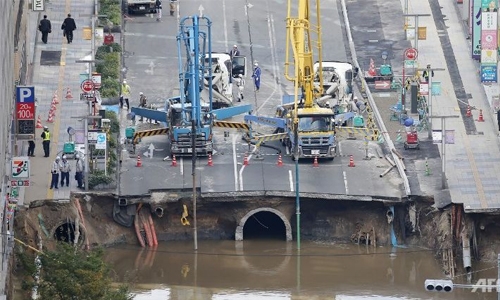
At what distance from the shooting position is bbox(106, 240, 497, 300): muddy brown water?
4582 inches

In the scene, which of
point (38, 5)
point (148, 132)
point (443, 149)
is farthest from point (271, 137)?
point (38, 5)

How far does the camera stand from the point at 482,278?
4611 inches

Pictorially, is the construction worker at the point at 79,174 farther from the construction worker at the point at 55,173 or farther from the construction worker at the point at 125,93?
the construction worker at the point at 125,93

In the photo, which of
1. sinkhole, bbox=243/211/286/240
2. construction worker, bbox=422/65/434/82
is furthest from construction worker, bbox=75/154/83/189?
construction worker, bbox=422/65/434/82

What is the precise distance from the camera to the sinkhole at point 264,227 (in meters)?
125

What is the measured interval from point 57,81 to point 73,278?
1368 inches

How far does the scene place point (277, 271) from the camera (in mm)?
119625

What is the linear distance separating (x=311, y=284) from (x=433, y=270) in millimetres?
6394

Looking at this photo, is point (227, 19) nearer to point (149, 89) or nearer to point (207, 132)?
point (149, 89)

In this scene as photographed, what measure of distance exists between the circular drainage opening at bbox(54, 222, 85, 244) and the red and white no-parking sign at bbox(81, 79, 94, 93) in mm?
7320

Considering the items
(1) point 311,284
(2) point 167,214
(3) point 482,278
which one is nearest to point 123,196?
(2) point 167,214

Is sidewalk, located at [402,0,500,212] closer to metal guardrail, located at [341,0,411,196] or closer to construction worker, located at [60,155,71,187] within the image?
metal guardrail, located at [341,0,411,196]

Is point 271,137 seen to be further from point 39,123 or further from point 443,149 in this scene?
point 39,123

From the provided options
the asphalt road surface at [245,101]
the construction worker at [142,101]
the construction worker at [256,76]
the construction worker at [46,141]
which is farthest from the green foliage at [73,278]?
the construction worker at [256,76]
